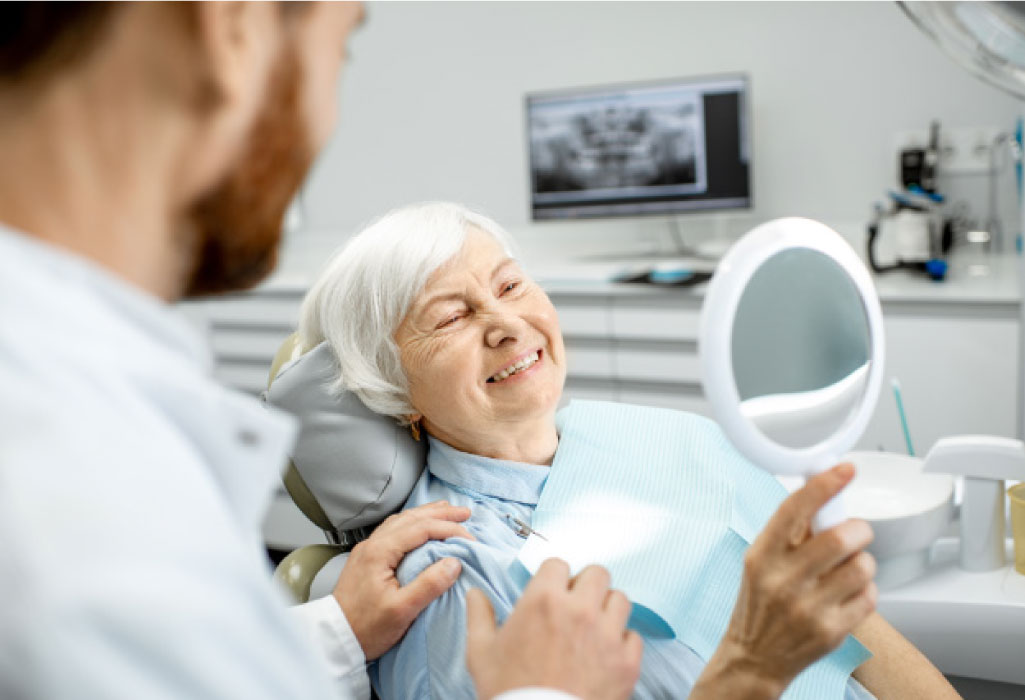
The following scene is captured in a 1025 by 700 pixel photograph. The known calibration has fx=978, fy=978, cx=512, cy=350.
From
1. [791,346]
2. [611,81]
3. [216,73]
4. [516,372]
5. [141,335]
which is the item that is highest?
[611,81]

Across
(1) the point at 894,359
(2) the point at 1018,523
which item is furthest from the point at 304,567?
(1) the point at 894,359

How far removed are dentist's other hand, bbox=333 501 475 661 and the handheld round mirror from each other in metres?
0.48

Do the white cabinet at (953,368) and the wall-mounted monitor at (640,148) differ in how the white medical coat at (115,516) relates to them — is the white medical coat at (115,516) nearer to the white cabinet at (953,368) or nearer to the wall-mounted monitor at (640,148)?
the white cabinet at (953,368)

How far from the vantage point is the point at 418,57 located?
401 centimetres

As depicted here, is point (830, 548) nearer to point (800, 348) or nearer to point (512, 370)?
point (800, 348)

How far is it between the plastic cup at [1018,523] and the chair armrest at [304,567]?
3.28ft

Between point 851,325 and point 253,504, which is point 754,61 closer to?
point 851,325

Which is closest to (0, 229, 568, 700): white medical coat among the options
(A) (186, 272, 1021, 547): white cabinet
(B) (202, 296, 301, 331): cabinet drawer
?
(A) (186, 272, 1021, 547): white cabinet

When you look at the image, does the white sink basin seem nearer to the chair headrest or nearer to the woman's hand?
the woman's hand

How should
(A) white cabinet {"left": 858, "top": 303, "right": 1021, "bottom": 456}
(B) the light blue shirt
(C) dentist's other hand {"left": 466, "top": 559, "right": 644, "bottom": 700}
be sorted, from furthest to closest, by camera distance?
(A) white cabinet {"left": 858, "top": 303, "right": 1021, "bottom": 456} → (B) the light blue shirt → (C) dentist's other hand {"left": 466, "top": 559, "right": 644, "bottom": 700}

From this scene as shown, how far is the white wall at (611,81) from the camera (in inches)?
128

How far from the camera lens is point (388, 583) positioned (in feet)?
4.14

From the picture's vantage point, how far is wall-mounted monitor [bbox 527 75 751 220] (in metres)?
3.30

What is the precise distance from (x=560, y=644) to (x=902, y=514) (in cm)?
81
